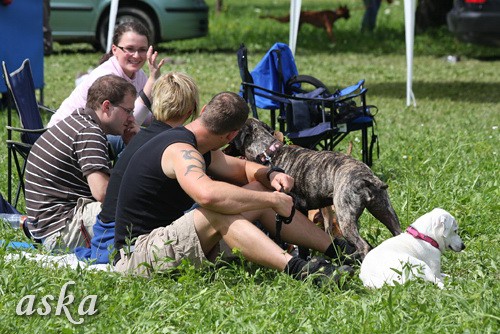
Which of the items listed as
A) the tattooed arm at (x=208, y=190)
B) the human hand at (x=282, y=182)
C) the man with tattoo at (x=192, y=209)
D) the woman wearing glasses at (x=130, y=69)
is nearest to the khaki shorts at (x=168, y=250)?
the man with tattoo at (x=192, y=209)

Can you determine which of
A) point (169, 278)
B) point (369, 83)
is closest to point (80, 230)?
point (169, 278)

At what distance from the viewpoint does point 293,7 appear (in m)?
11.4

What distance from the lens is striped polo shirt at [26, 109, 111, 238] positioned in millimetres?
5449

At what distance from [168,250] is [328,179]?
112 centimetres

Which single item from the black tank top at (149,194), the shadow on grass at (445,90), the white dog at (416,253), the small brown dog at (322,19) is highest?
the black tank top at (149,194)

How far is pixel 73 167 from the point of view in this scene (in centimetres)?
554

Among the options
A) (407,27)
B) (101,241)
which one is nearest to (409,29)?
(407,27)

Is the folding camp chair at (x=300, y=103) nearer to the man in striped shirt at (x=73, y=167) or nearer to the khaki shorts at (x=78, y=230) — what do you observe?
the man in striped shirt at (x=73, y=167)

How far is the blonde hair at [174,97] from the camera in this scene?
5.26m

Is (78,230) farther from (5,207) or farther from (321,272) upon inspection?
(321,272)

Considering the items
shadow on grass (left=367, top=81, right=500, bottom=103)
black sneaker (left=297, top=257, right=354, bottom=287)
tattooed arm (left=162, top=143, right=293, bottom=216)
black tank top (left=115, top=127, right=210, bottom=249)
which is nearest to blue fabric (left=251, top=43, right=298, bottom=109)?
black tank top (left=115, top=127, right=210, bottom=249)

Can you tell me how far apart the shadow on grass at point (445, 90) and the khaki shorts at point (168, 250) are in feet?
25.8

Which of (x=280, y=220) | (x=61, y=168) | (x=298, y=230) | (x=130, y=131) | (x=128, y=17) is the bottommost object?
(x=128, y=17)

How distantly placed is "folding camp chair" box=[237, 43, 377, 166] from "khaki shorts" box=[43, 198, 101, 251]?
1840 mm
